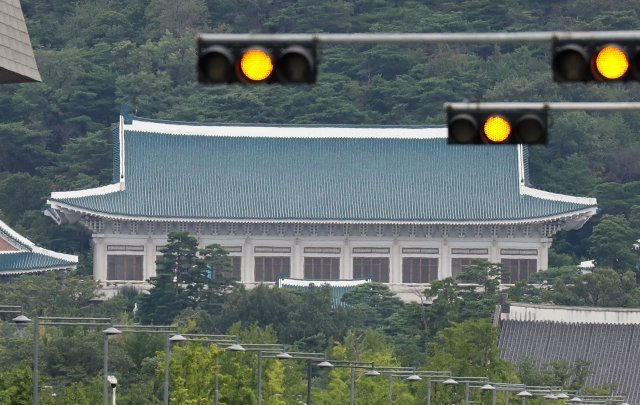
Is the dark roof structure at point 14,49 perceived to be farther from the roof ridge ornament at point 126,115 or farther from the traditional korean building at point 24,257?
the roof ridge ornament at point 126,115

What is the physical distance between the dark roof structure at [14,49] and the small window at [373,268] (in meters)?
69.6

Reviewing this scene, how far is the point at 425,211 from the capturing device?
95688 millimetres

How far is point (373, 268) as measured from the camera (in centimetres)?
9650

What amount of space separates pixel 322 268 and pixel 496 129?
79973 mm

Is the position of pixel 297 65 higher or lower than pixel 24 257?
lower

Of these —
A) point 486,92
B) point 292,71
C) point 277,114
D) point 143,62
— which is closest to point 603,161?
point 486,92

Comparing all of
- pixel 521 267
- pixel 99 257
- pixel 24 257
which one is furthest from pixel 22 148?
pixel 521 267

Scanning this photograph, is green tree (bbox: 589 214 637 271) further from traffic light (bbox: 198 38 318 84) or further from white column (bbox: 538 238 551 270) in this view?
traffic light (bbox: 198 38 318 84)

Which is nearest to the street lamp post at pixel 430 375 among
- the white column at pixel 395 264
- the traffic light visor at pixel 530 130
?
the traffic light visor at pixel 530 130

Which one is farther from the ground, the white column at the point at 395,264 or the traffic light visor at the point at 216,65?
the white column at the point at 395,264

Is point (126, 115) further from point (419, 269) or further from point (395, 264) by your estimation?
point (419, 269)

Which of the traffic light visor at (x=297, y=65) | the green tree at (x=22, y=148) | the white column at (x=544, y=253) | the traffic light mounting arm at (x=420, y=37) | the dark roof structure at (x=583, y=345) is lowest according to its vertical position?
the dark roof structure at (x=583, y=345)

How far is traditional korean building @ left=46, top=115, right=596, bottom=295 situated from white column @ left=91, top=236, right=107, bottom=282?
0.18 ft

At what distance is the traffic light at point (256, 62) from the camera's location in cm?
1638
